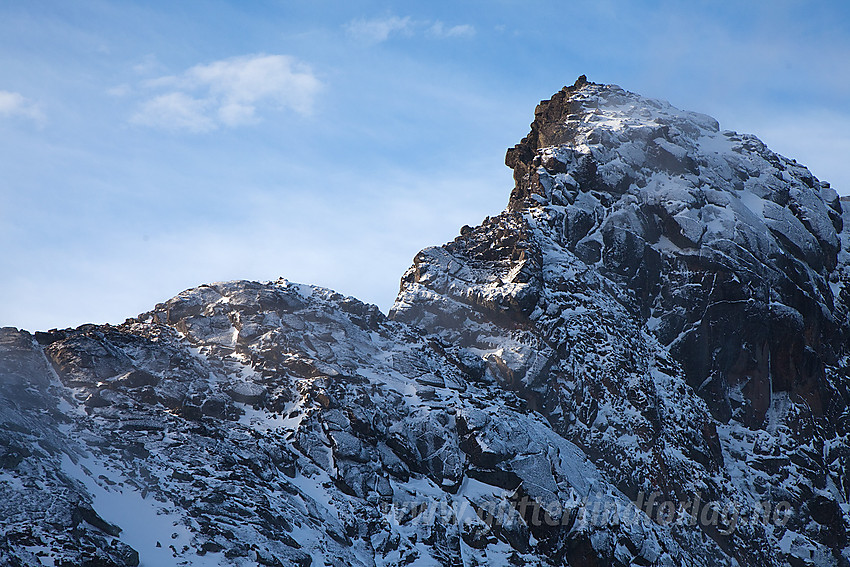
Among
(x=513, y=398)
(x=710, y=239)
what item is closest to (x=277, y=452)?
(x=513, y=398)

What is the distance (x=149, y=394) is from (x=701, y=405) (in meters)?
47.0

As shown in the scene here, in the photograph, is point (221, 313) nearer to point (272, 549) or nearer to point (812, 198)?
point (272, 549)

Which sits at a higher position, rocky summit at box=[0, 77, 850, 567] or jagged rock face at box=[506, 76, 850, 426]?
jagged rock face at box=[506, 76, 850, 426]

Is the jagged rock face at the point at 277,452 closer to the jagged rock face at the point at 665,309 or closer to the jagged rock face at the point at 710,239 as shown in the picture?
the jagged rock face at the point at 665,309

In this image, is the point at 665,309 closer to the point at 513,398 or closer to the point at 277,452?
the point at 513,398

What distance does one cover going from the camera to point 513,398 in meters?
78.8

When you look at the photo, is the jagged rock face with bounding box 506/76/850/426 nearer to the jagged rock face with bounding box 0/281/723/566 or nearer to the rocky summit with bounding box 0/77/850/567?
the rocky summit with bounding box 0/77/850/567

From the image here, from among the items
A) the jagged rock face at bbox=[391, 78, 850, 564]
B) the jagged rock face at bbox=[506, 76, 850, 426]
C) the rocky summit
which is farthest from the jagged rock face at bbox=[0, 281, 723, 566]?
the jagged rock face at bbox=[506, 76, 850, 426]

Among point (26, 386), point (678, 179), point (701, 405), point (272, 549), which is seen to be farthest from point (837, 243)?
point (26, 386)

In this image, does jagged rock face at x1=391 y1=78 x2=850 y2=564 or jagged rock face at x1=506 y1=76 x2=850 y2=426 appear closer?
jagged rock face at x1=391 y1=78 x2=850 y2=564

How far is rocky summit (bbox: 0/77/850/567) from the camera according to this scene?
6047 cm

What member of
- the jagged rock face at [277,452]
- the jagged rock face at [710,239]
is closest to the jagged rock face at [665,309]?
the jagged rock face at [710,239]

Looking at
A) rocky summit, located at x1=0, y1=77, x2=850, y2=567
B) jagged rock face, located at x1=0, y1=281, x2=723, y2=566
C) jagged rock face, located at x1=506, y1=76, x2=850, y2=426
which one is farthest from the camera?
jagged rock face, located at x1=506, y1=76, x2=850, y2=426

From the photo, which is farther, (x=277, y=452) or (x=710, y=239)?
(x=710, y=239)
